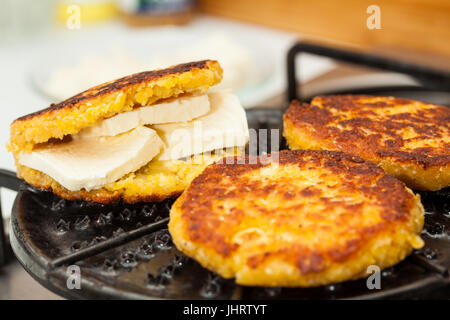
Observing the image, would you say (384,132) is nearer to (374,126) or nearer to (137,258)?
(374,126)

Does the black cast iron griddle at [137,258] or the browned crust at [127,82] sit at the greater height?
the browned crust at [127,82]

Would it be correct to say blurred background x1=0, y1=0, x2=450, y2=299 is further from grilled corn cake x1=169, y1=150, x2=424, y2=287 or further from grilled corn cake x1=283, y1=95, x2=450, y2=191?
grilled corn cake x1=169, y1=150, x2=424, y2=287

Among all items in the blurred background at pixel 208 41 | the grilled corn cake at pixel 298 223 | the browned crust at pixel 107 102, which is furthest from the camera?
the blurred background at pixel 208 41

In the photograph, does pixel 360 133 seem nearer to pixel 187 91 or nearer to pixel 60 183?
pixel 187 91

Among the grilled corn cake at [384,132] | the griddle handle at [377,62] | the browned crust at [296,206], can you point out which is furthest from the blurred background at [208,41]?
the browned crust at [296,206]

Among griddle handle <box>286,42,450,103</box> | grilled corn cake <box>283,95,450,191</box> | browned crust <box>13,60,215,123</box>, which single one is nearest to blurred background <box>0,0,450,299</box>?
griddle handle <box>286,42,450,103</box>

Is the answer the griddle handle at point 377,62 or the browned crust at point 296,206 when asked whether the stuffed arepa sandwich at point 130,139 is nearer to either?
the browned crust at point 296,206
